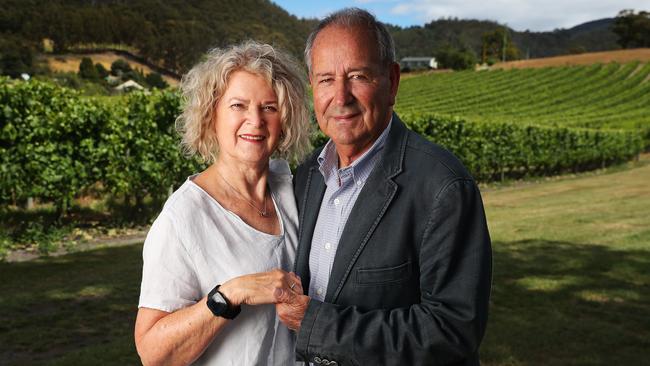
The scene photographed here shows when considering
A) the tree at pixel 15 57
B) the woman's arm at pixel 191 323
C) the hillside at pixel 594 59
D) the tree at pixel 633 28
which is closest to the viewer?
the woman's arm at pixel 191 323

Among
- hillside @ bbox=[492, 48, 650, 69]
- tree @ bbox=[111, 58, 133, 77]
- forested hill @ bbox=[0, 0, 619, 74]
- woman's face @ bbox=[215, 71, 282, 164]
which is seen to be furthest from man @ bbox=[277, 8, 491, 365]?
tree @ bbox=[111, 58, 133, 77]

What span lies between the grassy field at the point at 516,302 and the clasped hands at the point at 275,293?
397 centimetres

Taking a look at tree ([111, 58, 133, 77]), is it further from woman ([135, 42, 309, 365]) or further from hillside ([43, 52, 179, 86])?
woman ([135, 42, 309, 365])

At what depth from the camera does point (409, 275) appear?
6.23 feet

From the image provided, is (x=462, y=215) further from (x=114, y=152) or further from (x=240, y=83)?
(x=114, y=152)

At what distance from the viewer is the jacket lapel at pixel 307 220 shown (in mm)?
2154

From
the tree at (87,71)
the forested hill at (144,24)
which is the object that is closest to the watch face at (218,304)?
the tree at (87,71)

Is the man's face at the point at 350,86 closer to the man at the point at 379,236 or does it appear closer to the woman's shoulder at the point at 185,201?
the man at the point at 379,236

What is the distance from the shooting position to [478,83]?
250 ft

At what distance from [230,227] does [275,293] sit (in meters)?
0.42

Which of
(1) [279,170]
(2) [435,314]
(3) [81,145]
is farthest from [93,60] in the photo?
(2) [435,314]

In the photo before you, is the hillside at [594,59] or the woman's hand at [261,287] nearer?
the woman's hand at [261,287]

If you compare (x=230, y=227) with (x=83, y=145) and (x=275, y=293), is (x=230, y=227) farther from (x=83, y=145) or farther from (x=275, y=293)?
(x=83, y=145)

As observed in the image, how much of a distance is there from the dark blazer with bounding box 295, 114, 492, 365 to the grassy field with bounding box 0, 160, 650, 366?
13.3 feet
